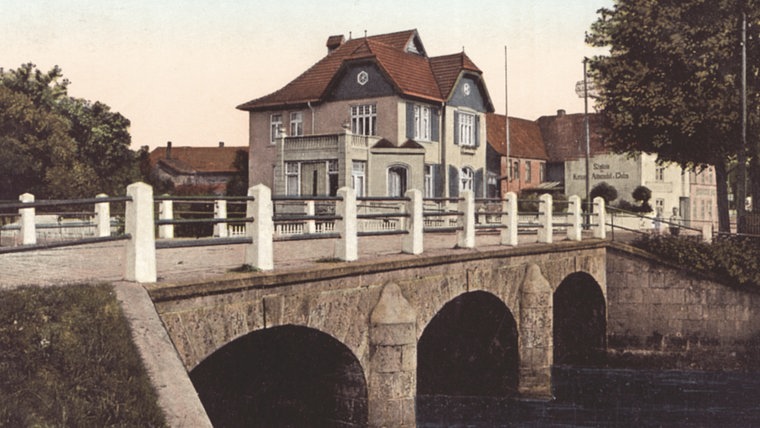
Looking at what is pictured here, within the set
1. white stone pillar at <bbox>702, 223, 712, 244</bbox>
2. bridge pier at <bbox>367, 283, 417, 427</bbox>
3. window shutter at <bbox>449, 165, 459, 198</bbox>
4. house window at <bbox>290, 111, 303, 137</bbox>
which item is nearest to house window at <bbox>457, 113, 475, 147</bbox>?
window shutter at <bbox>449, 165, 459, 198</bbox>

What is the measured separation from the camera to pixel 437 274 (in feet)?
41.8

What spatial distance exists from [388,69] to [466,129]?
6275 mm

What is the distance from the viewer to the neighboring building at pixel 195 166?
79.4 meters

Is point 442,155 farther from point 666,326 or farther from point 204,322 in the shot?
point 204,322

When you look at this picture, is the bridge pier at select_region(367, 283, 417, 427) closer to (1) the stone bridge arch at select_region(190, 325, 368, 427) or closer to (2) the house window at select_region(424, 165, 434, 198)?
(1) the stone bridge arch at select_region(190, 325, 368, 427)

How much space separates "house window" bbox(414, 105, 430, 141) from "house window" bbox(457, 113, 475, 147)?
7.62 feet

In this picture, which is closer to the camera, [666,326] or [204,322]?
[204,322]

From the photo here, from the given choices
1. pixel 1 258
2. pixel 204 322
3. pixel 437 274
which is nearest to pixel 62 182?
pixel 1 258

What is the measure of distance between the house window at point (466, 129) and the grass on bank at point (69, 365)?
33685 mm

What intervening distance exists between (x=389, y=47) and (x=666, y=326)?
21.8 meters

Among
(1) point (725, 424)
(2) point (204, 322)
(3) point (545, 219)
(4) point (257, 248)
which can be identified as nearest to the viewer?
(2) point (204, 322)

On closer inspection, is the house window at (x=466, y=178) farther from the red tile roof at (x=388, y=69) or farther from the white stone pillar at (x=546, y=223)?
the white stone pillar at (x=546, y=223)

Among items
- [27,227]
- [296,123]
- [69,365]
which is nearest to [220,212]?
[27,227]

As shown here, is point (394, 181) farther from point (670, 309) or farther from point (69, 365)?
point (69, 365)
